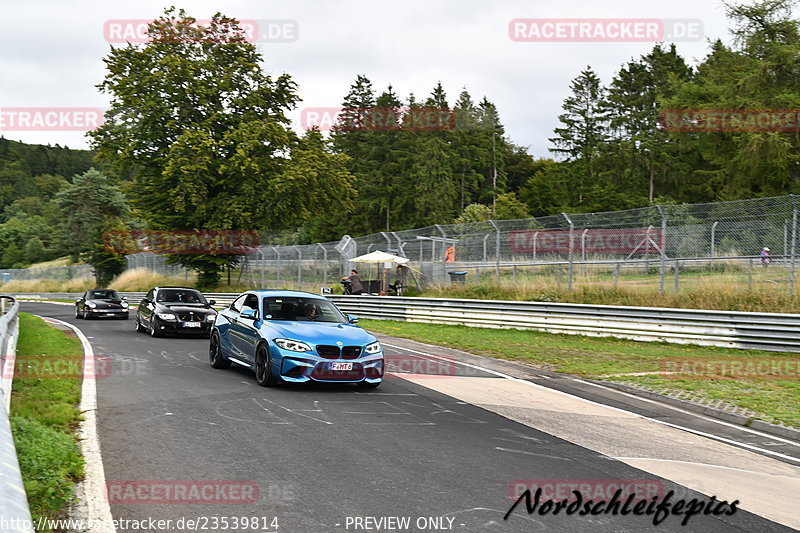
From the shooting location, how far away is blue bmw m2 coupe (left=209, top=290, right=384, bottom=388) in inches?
404

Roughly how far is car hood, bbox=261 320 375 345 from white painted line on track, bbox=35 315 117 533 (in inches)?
102

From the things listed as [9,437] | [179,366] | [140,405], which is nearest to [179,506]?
[9,437]

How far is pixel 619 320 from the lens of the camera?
1845 cm

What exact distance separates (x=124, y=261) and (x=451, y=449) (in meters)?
58.2

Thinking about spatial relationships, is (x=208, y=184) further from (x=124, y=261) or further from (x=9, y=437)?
(x=9, y=437)

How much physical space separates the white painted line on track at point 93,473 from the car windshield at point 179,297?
10.6 metres

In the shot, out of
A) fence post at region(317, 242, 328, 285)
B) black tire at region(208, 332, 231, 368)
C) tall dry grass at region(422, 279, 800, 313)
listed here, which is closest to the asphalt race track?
black tire at region(208, 332, 231, 368)

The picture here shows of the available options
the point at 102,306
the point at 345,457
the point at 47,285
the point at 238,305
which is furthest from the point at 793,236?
the point at 47,285

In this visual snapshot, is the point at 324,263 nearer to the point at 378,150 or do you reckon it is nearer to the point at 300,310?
the point at 300,310

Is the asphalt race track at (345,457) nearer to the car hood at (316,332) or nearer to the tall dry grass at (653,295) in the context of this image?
the car hood at (316,332)

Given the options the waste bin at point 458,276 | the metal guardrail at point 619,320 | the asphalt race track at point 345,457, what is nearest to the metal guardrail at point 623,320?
the metal guardrail at point 619,320

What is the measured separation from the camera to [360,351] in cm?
1055

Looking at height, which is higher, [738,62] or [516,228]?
[738,62]

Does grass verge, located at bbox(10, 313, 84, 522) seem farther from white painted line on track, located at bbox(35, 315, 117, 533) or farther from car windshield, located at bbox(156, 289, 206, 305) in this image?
car windshield, located at bbox(156, 289, 206, 305)
